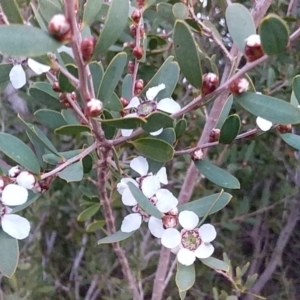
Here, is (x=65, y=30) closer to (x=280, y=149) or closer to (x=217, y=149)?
(x=217, y=149)

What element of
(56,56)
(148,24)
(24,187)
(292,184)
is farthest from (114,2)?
(292,184)

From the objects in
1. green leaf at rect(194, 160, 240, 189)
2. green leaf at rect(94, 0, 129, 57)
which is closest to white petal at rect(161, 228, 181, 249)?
green leaf at rect(194, 160, 240, 189)

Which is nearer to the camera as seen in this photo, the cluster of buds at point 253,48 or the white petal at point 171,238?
the cluster of buds at point 253,48

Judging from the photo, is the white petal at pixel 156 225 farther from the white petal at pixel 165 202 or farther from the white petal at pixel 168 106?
the white petal at pixel 168 106

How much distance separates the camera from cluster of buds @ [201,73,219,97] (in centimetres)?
47

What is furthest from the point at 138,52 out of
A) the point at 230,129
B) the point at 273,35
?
the point at 273,35

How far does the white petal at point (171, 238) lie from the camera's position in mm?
546

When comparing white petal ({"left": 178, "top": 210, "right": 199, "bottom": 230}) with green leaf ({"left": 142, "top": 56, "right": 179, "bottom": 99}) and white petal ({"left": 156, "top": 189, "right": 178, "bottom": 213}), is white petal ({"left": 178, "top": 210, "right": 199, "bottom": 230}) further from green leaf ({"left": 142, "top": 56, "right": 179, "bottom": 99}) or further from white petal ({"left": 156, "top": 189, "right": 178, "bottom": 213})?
green leaf ({"left": 142, "top": 56, "right": 179, "bottom": 99})

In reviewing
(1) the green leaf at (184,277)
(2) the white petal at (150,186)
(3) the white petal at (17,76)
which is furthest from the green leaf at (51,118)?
(1) the green leaf at (184,277)

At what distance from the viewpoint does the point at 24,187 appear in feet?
1.72

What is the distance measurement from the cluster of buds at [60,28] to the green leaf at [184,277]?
296 millimetres

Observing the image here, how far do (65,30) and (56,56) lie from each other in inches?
4.8

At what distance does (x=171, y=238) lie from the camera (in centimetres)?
55

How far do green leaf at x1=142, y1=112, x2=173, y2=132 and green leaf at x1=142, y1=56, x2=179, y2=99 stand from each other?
0.11 m
